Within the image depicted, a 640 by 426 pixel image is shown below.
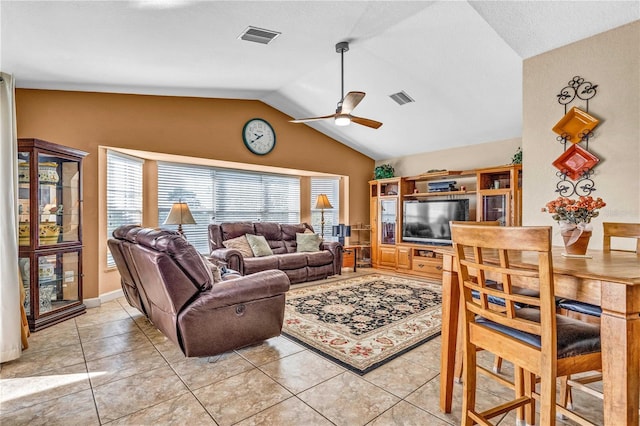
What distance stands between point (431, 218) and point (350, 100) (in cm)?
339

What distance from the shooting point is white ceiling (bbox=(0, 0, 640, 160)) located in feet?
8.39

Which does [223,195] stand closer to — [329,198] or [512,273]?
[329,198]

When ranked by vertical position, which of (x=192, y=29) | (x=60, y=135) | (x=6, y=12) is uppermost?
(x=192, y=29)

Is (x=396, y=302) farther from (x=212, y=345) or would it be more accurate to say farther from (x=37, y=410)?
(x=37, y=410)

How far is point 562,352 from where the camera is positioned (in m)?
1.29

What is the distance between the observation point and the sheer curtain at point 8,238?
2430 millimetres

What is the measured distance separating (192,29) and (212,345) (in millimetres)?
2687

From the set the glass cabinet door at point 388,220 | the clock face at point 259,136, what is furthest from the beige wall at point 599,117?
the clock face at point 259,136

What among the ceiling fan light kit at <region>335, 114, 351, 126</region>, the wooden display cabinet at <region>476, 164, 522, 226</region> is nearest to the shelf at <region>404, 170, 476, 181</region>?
the wooden display cabinet at <region>476, 164, 522, 226</region>

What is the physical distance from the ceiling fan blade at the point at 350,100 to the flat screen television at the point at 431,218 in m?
3.10

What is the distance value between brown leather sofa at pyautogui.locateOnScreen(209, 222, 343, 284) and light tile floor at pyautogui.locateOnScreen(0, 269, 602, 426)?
1.92 meters

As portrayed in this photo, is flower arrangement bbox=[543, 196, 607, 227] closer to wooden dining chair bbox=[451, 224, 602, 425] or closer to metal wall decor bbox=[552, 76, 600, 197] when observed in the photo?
wooden dining chair bbox=[451, 224, 602, 425]

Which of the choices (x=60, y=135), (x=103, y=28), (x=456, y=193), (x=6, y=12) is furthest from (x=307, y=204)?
(x=6, y=12)

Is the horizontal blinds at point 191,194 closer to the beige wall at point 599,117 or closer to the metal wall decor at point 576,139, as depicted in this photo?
the beige wall at point 599,117
